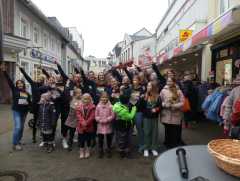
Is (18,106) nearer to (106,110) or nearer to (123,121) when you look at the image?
(106,110)

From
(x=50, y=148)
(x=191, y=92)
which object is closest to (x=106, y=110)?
(x=50, y=148)


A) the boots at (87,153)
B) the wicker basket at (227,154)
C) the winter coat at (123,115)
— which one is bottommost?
the boots at (87,153)

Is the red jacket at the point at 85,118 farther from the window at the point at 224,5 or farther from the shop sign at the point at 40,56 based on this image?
the shop sign at the point at 40,56

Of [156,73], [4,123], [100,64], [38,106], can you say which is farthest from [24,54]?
[100,64]

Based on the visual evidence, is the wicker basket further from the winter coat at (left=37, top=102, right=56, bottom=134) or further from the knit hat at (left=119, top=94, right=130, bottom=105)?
the winter coat at (left=37, top=102, right=56, bottom=134)

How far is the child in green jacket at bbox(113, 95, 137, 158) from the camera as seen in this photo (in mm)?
5328

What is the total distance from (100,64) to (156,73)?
6786cm

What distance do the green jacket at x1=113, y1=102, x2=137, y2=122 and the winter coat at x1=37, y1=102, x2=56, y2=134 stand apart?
1525mm

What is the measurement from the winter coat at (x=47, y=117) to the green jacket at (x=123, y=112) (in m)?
1.53

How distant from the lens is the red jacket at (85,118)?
17.6 ft

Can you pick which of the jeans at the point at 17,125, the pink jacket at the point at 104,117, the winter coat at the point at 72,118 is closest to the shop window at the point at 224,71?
the pink jacket at the point at 104,117

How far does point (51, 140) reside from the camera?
591 centimetres

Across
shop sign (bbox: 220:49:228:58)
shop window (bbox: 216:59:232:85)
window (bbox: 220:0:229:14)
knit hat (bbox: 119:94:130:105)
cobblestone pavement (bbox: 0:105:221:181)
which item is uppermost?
window (bbox: 220:0:229:14)

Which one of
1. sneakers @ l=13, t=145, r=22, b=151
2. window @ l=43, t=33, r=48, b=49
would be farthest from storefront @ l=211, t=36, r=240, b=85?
window @ l=43, t=33, r=48, b=49
